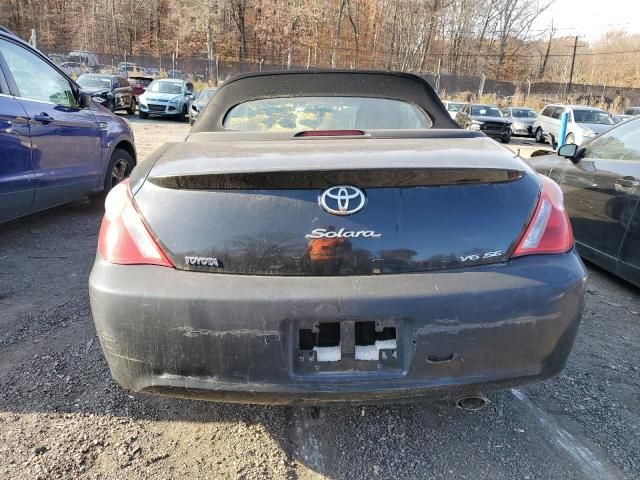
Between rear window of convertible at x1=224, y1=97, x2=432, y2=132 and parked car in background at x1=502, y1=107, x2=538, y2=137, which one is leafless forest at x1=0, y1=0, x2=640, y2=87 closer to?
parked car in background at x1=502, y1=107, x2=538, y2=137

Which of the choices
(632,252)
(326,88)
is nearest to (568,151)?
(632,252)

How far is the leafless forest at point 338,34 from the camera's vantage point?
51312 millimetres

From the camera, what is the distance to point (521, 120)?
2331 cm

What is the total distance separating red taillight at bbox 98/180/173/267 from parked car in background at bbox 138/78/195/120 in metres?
20.1

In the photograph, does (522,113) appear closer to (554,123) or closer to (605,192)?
(554,123)

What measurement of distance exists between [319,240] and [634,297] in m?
3.44

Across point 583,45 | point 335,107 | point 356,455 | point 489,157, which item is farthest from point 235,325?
point 583,45

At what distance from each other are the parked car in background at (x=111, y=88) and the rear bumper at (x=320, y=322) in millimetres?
18831

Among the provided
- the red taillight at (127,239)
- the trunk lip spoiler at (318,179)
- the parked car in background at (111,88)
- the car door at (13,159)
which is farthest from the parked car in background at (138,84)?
the trunk lip spoiler at (318,179)

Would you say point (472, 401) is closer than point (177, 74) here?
Yes

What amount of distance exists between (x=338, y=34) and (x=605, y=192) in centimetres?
5298

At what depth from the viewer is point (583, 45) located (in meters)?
49.2

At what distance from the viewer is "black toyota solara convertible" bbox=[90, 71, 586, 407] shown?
5.57 ft

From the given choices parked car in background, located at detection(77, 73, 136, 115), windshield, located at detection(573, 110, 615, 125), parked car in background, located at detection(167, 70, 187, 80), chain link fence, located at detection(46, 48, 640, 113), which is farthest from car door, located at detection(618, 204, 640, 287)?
parked car in background, located at detection(167, 70, 187, 80)
